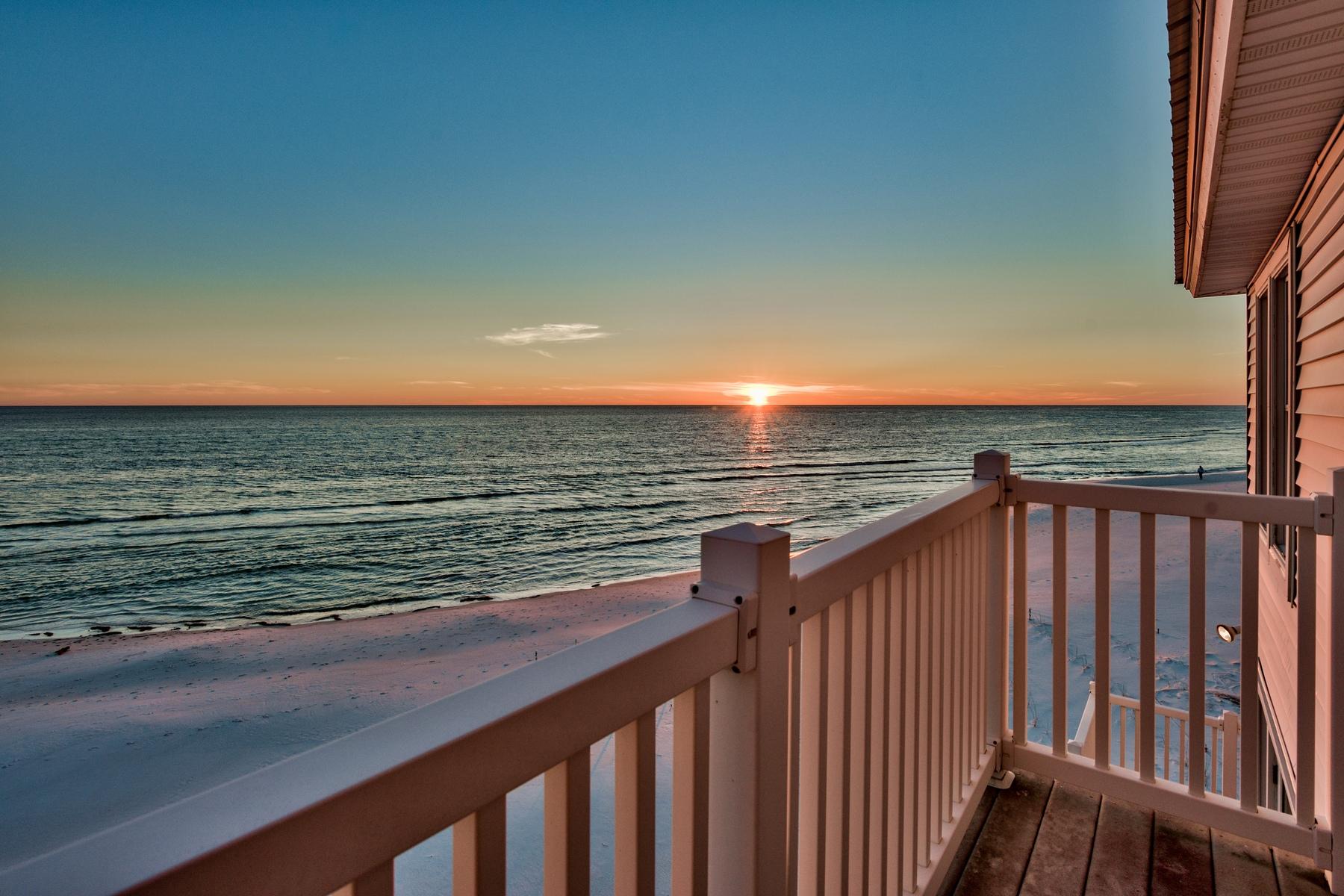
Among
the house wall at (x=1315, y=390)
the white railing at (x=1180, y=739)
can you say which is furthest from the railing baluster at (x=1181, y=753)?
the house wall at (x=1315, y=390)

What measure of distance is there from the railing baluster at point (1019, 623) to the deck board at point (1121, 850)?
31 cm

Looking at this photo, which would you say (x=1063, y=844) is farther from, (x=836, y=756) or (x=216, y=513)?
(x=216, y=513)

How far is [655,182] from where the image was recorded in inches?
650

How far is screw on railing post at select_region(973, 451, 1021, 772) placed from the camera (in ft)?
6.72

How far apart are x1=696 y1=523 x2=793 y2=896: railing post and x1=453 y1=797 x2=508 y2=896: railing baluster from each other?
0.37 metres

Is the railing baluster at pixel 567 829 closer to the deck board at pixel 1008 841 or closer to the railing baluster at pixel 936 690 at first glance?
the railing baluster at pixel 936 690

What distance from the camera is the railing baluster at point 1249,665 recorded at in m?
1.75

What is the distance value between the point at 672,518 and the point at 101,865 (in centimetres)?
1560

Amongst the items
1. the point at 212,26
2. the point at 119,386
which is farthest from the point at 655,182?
the point at 119,386

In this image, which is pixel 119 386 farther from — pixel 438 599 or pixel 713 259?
pixel 438 599

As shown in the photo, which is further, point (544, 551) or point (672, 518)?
point (672, 518)

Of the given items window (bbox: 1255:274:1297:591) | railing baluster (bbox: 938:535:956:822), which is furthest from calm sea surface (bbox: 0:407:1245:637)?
railing baluster (bbox: 938:535:956:822)

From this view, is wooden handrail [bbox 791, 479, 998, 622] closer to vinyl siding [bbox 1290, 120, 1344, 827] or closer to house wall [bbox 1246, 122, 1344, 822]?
house wall [bbox 1246, 122, 1344, 822]

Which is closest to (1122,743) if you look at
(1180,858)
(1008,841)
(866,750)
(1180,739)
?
(1180,858)
